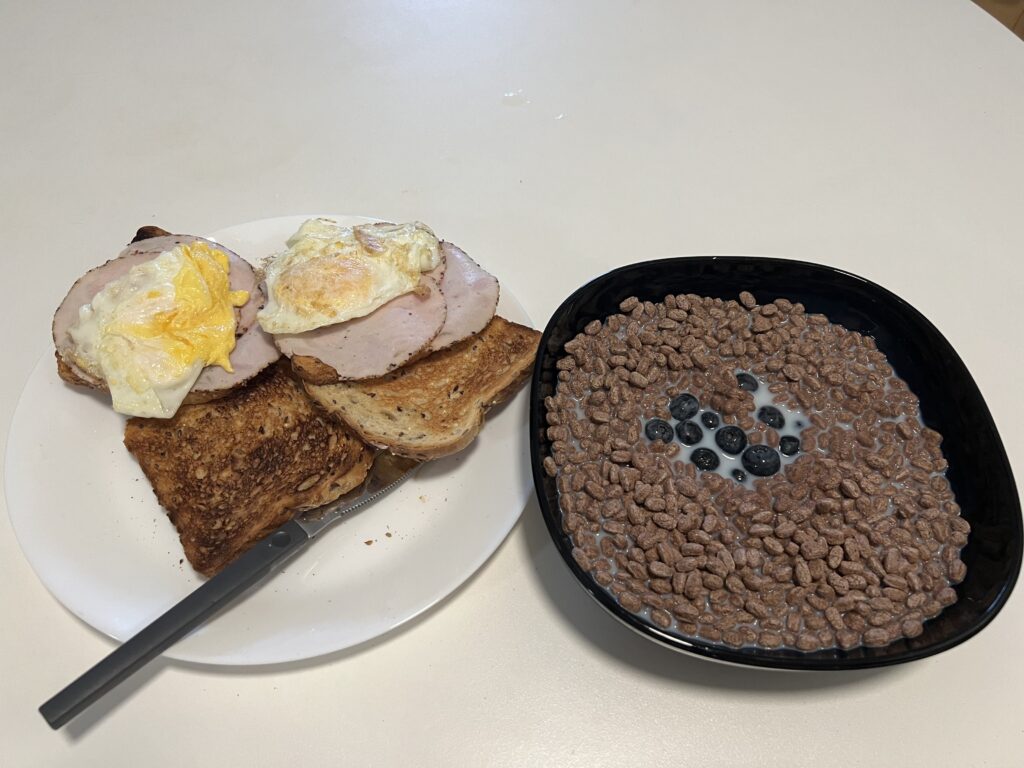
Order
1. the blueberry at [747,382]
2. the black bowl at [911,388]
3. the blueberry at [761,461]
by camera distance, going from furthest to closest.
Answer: the blueberry at [747,382], the blueberry at [761,461], the black bowl at [911,388]

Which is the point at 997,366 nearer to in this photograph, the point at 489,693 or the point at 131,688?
the point at 489,693

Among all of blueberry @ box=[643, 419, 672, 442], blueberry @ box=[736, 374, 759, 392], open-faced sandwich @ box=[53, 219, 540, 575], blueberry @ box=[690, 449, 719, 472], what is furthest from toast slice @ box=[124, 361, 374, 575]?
blueberry @ box=[736, 374, 759, 392]

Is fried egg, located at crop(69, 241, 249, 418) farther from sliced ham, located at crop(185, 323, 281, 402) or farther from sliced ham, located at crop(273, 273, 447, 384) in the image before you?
sliced ham, located at crop(273, 273, 447, 384)

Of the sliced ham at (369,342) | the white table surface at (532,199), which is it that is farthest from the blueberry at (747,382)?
the sliced ham at (369,342)

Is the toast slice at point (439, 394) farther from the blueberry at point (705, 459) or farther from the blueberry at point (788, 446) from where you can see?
the blueberry at point (788, 446)

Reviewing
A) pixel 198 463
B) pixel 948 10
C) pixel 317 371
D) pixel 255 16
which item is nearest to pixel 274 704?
pixel 198 463

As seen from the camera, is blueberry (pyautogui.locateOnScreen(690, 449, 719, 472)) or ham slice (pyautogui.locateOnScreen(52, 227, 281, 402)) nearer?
blueberry (pyautogui.locateOnScreen(690, 449, 719, 472))

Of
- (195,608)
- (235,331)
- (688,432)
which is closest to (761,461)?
(688,432)

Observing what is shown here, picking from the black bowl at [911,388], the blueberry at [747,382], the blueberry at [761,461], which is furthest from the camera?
the blueberry at [747,382]
